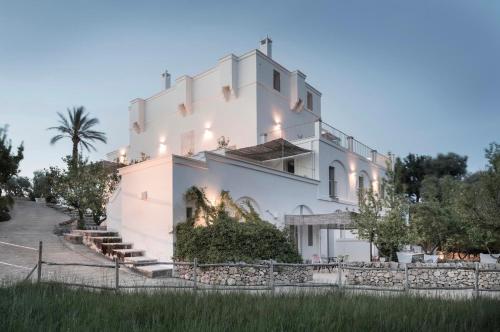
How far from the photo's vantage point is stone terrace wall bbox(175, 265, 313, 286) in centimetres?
1213

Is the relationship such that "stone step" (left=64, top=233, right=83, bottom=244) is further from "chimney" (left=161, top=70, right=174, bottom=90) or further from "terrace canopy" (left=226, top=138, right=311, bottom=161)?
"chimney" (left=161, top=70, right=174, bottom=90)

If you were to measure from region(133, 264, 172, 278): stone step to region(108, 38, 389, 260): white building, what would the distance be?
0.80 m

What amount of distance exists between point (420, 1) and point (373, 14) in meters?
1.94

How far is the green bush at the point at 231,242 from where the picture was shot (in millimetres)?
12742

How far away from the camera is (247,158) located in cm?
2492

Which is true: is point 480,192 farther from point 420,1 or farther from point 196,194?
point 196,194

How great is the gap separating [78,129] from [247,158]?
1415 cm

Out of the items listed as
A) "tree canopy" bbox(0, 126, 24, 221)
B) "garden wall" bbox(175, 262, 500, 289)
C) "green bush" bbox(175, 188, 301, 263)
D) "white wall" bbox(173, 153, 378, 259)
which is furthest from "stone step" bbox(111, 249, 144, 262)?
"tree canopy" bbox(0, 126, 24, 221)

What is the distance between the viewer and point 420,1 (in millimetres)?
14727

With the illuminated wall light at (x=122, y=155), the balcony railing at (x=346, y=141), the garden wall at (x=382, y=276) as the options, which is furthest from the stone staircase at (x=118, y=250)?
the illuminated wall light at (x=122, y=155)

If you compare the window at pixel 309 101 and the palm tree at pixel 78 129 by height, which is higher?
the window at pixel 309 101

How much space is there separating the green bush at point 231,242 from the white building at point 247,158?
37.2 inches

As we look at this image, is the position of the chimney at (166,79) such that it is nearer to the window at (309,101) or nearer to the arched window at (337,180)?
the window at (309,101)

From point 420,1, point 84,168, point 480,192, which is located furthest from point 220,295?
point 84,168
